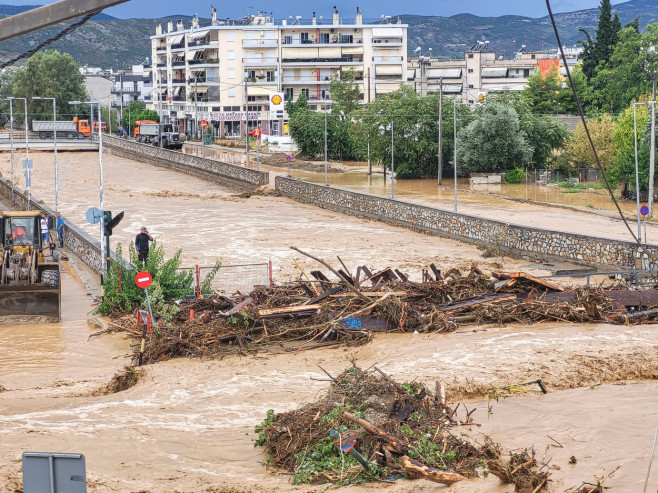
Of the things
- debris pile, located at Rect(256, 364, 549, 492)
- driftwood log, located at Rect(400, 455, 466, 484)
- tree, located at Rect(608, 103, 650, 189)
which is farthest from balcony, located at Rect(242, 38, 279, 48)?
driftwood log, located at Rect(400, 455, 466, 484)

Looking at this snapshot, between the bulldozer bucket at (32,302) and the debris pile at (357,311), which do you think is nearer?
the debris pile at (357,311)

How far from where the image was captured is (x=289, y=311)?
19.8 meters

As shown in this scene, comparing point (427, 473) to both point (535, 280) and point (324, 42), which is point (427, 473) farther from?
point (324, 42)

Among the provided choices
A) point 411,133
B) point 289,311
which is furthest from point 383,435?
point 411,133

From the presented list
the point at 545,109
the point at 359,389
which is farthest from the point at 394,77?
the point at 359,389

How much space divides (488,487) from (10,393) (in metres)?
9.72

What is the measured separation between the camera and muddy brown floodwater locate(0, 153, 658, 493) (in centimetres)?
1208

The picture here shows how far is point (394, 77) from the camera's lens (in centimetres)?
12050

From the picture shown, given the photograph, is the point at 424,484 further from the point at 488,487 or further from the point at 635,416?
the point at 635,416

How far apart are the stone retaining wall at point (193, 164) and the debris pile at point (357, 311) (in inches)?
1583

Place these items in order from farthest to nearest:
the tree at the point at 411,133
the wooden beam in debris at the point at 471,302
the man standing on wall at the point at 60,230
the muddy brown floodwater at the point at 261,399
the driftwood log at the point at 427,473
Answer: the tree at the point at 411,133 < the man standing on wall at the point at 60,230 < the wooden beam in debris at the point at 471,302 < the muddy brown floodwater at the point at 261,399 < the driftwood log at the point at 427,473

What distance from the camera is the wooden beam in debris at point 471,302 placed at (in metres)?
20.8

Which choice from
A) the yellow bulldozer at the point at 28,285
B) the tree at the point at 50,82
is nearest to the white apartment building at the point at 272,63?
the tree at the point at 50,82

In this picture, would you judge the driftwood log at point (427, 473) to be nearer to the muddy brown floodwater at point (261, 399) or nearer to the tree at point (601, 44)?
the muddy brown floodwater at point (261, 399)
